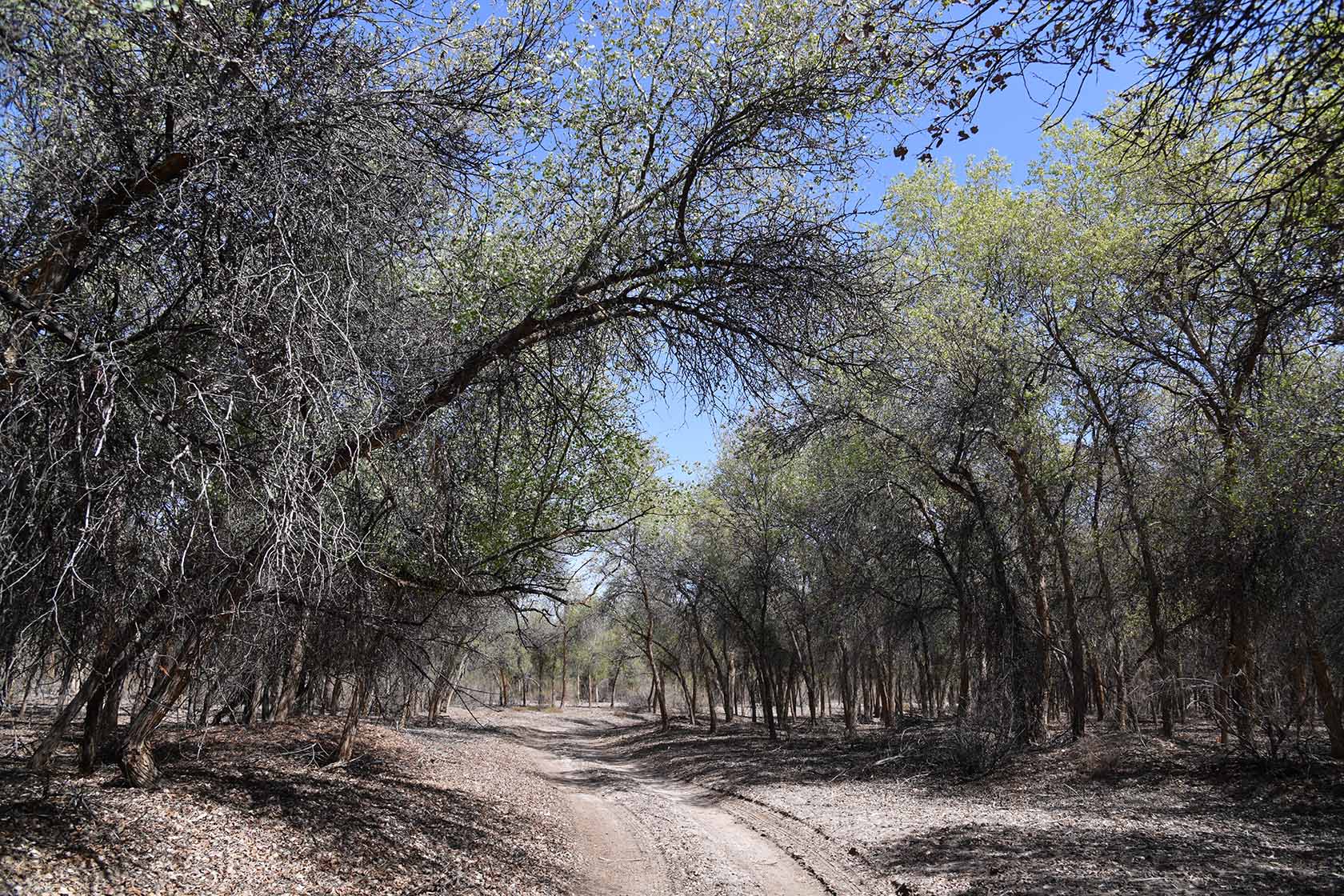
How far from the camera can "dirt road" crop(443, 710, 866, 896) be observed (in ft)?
26.8

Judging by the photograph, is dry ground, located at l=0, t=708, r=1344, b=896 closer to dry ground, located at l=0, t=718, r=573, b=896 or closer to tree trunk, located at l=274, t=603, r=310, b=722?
dry ground, located at l=0, t=718, r=573, b=896

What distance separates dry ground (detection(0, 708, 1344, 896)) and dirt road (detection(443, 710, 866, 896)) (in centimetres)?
5

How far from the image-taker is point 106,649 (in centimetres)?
676

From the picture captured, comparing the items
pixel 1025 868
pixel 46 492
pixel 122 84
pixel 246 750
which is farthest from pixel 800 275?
pixel 246 750

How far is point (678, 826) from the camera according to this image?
1143cm

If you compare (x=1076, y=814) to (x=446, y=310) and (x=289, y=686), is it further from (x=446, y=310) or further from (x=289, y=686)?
(x=289, y=686)

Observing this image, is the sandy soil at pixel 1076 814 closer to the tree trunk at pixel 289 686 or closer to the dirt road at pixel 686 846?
the dirt road at pixel 686 846

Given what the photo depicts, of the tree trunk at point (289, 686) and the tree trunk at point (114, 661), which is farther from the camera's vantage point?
the tree trunk at point (289, 686)

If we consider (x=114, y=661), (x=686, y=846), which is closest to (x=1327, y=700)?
(x=686, y=846)

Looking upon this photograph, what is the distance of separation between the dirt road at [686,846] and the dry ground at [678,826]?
49mm

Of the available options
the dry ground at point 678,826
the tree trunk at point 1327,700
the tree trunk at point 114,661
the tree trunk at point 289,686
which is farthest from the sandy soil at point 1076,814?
the tree trunk at point 289,686

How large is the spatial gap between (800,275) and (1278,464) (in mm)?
7077

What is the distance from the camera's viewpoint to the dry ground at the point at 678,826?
650cm

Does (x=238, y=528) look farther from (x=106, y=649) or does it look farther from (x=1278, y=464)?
(x=1278, y=464)
